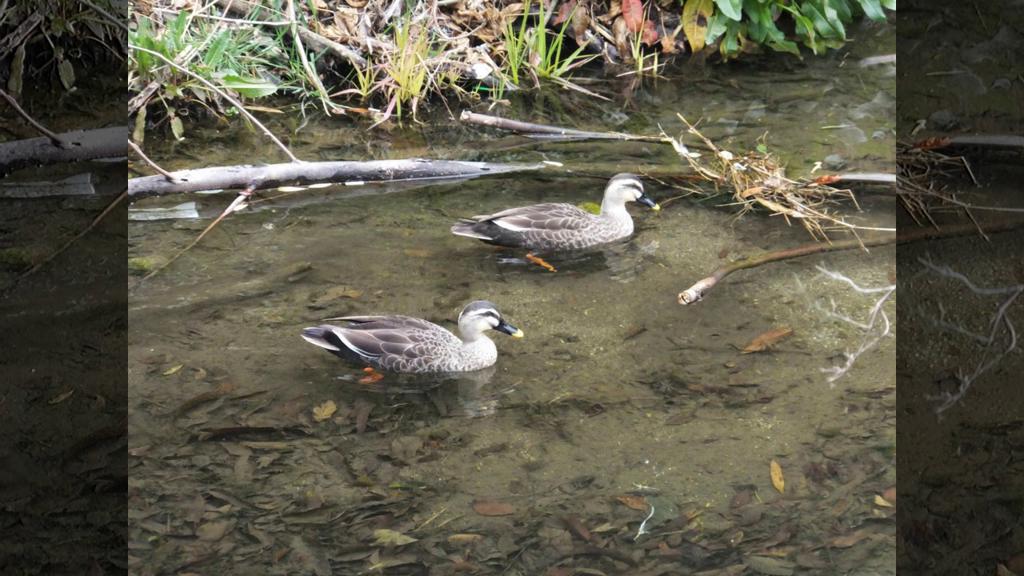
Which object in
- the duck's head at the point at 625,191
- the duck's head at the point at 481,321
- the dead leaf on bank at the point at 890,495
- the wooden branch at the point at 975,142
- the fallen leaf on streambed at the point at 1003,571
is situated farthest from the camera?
the wooden branch at the point at 975,142

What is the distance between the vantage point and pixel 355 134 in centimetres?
841

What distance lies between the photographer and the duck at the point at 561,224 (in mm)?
6518

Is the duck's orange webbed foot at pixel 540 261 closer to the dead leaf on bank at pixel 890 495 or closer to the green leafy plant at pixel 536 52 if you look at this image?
the dead leaf on bank at pixel 890 495

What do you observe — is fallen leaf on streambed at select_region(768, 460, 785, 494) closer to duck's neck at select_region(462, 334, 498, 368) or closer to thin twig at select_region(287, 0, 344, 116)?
duck's neck at select_region(462, 334, 498, 368)

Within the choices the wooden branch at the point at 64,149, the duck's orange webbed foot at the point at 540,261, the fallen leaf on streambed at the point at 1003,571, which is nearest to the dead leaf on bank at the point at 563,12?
the duck's orange webbed foot at the point at 540,261

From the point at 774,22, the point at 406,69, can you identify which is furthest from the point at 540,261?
the point at 774,22

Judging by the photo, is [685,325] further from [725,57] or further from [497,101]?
[725,57]

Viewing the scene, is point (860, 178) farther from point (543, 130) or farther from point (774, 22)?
point (774, 22)

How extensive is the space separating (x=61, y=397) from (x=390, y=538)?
6.12ft

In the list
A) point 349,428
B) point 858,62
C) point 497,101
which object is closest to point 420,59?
point 497,101

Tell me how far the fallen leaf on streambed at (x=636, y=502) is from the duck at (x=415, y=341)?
1.21 metres

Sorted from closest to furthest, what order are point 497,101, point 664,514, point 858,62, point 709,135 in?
point 664,514, point 709,135, point 497,101, point 858,62

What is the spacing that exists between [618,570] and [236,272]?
9.85ft

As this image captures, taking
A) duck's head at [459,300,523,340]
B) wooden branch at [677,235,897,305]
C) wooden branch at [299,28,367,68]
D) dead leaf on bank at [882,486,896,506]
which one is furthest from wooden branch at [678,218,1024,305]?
wooden branch at [299,28,367,68]
